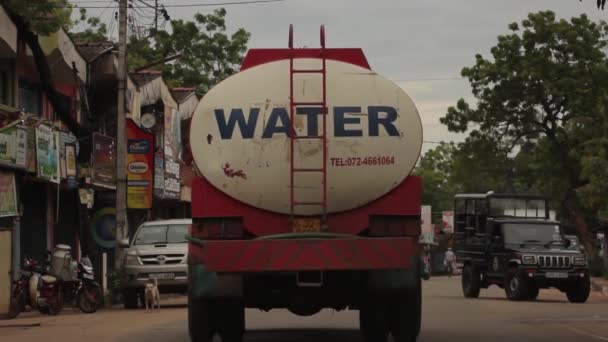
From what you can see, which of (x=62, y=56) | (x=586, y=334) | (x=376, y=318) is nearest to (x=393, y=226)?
(x=376, y=318)

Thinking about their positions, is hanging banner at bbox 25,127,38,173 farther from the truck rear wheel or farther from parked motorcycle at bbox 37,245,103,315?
the truck rear wheel

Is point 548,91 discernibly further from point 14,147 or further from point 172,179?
point 14,147

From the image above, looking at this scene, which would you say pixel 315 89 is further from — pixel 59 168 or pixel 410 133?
pixel 59 168

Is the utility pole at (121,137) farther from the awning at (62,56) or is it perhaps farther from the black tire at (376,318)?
the black tire at (376,318)

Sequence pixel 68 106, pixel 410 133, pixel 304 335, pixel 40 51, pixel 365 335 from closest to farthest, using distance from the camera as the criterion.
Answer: pixel 410 133 < pixel 365 335 < pixel 304 335 < pixel 40 51 < pixel 68 106

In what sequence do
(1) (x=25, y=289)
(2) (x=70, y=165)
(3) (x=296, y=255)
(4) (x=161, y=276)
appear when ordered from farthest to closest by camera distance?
(2) (x=70, y=165)
(4) (x=161, y=276)
(1) (x=25, y=289)
(3) (x=296, y=255)

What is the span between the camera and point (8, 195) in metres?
26.8

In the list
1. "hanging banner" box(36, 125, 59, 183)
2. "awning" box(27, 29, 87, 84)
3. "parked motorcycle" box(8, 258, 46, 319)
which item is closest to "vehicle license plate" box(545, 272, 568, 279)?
"parked motorcycle" box(8, 258, 46, 319)

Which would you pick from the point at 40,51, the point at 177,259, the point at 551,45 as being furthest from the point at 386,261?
the point at 551,45

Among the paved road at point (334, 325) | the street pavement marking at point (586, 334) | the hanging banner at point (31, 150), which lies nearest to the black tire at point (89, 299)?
the paved road at point (334, 325)

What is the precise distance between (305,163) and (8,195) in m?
15.4

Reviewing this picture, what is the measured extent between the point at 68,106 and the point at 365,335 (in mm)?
21369

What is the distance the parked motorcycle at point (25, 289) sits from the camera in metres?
24.2

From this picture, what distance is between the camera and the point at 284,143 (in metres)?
12.7
